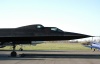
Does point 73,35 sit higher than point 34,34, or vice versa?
point 34,34

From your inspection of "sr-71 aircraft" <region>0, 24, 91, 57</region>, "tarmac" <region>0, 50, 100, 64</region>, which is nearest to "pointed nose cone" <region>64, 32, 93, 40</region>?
"sr-71 aircraft" <region>0, 24, 91, 57</region>

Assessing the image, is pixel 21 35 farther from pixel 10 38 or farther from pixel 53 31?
pixel 53 31

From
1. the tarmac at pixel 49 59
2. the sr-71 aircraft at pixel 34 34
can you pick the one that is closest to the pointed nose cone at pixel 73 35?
the sr-71 aircraft at pixel 34 34

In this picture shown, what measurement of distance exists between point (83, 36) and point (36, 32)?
15.6ft

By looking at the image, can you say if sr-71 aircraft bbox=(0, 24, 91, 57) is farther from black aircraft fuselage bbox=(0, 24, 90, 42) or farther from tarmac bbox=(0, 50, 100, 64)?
tarmac bbox=(0, 50, 100, 64)

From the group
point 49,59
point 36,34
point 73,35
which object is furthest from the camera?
point 36,34

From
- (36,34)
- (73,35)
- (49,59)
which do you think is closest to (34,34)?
(36,34)

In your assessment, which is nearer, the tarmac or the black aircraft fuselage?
the tarmac

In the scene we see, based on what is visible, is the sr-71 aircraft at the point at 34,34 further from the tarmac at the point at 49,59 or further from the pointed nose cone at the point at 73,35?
the tarmac at the point at 49,59

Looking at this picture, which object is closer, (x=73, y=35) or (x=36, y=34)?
(x=73, y=35)

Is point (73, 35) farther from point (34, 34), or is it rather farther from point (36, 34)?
point (34, 34)

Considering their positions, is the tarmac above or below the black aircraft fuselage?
below

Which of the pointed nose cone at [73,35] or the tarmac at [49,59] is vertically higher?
the pointed nose cone at [73,35]

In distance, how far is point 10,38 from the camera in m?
22.7
